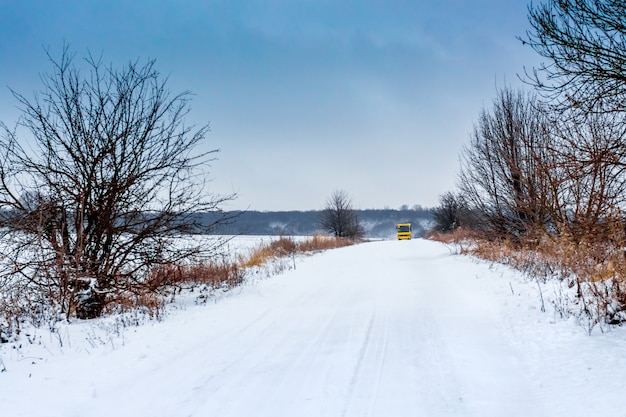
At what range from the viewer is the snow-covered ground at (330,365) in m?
3.02

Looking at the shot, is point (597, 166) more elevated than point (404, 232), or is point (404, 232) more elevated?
point (597, 166)

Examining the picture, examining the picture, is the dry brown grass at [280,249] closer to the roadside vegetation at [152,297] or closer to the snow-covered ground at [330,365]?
the roadside vegetation at [152,297]

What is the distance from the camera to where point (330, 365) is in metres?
3.83

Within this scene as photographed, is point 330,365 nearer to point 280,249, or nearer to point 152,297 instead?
point 152,297

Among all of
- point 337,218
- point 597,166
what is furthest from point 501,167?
point 337,218

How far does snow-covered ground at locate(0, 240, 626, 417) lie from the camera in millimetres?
3021

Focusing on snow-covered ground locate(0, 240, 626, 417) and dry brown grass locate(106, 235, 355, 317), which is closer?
snow-covered ground locate(0, 240, 626, 417)

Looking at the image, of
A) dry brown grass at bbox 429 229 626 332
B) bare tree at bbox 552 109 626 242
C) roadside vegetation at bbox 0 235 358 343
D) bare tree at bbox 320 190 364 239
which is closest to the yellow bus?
bare tree at bbox 320 190 364 239

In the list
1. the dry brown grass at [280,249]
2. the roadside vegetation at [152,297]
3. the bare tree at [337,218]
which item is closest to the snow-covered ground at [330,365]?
the roadside vegetation at [152,297]

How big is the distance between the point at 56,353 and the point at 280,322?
2918 mm

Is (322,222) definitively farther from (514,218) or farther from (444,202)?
(514,218)

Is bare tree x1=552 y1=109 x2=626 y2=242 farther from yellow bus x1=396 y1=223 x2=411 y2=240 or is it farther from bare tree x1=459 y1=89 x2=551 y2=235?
yellow bus x1=396 y1=223 x2=411 y2=240

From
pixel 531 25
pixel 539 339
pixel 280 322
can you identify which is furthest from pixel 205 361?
pixel 531 25

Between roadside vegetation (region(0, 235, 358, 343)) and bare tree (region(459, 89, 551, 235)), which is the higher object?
bare tree (region(459, 89, 551, 235))
